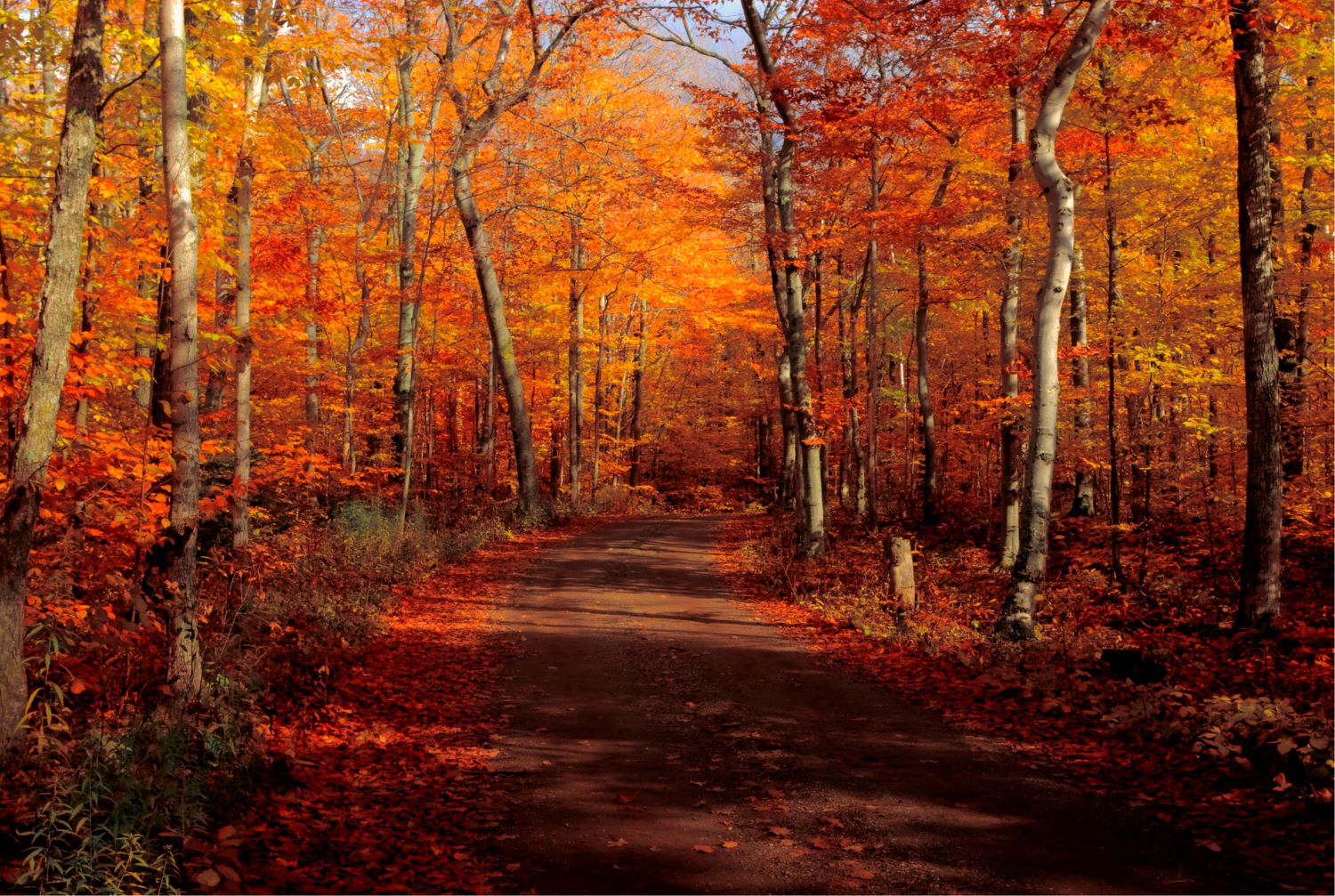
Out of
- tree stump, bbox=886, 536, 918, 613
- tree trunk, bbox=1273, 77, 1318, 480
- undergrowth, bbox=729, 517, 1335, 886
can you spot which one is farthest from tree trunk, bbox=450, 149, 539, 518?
tree trunk, bbox=1273, 77, 1318, 480

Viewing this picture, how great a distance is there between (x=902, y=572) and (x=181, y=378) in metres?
9.55

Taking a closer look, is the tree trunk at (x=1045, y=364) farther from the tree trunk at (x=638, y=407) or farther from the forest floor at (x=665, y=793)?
the tree trunk at (x=638, y=407)

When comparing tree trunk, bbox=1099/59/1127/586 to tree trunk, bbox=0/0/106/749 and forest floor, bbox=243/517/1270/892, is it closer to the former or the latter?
forest floor, bbox=243/517/1270/892

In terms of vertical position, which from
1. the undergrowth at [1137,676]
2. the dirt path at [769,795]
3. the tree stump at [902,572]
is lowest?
the dirt path at [769,795]

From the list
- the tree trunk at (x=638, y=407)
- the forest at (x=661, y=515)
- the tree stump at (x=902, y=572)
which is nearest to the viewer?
the forest at (x=661, y=515)

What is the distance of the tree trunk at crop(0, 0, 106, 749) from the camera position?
5559mm

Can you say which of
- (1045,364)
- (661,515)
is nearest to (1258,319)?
(1045,364)

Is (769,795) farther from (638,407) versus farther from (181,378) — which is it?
(638,407)

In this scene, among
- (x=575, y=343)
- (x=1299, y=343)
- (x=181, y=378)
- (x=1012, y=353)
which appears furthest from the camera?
(x=575, y=343)

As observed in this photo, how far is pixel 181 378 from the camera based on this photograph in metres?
7.00

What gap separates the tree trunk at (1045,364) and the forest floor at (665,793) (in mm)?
2420

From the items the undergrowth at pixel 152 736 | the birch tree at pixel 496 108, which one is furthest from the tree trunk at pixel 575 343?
the undergrowth at pixel 152 736

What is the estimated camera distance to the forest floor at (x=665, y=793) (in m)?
4.82

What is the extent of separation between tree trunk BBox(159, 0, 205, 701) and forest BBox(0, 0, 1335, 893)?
0.04 m
